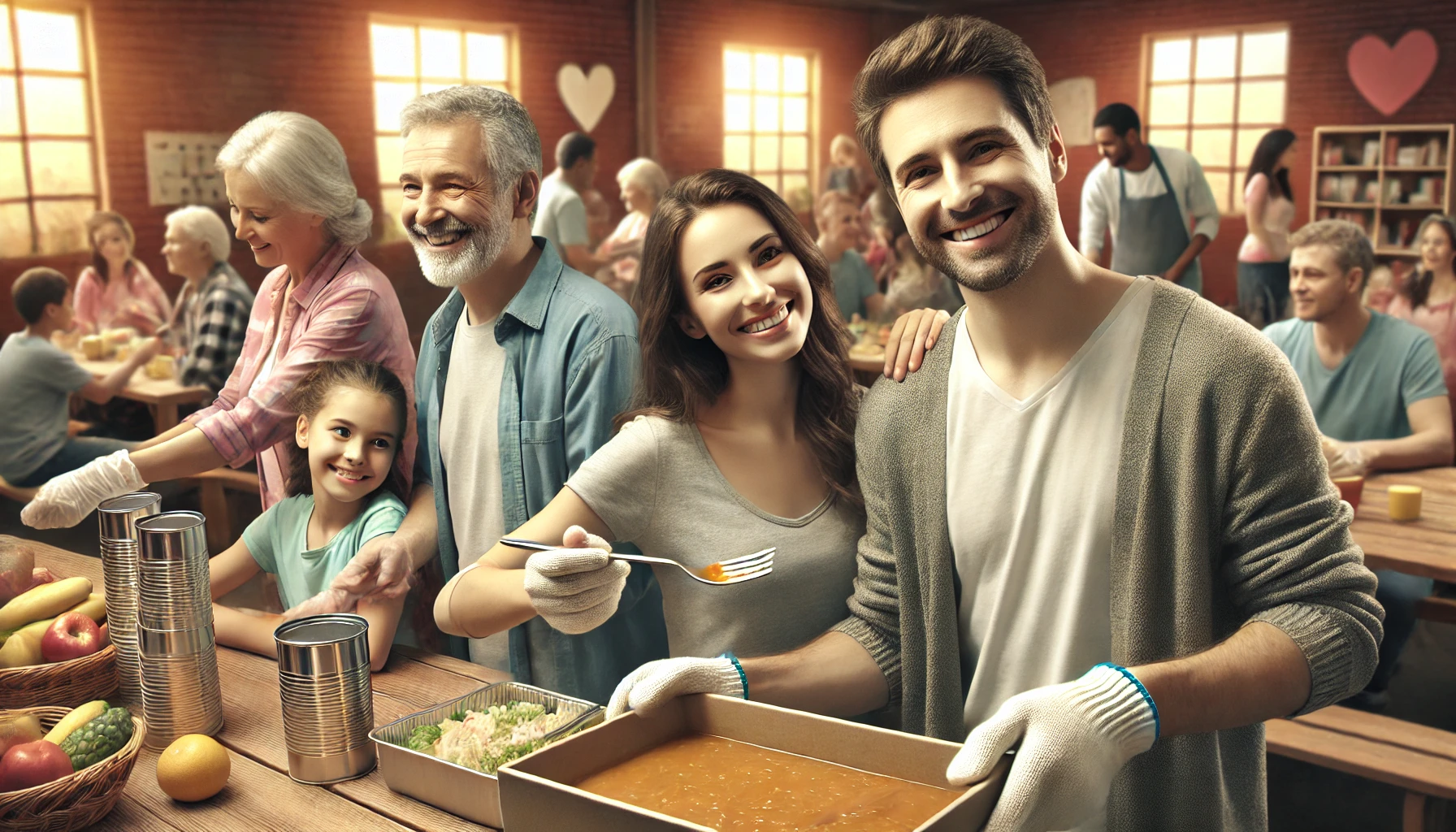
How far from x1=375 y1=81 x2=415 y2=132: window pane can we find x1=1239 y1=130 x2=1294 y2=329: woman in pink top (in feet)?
11.2

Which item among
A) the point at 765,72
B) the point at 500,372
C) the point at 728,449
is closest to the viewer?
the point at 728,449

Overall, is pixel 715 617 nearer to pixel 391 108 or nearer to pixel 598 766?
Answer: pixel 598 766

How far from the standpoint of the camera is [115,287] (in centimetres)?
252

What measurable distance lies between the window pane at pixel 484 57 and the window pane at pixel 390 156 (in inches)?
39.2

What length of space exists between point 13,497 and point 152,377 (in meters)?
0.36

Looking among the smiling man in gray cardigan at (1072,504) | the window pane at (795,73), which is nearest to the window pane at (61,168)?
the smiling man in gray cardigan at (1072,504)

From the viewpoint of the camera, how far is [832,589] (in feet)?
5.56

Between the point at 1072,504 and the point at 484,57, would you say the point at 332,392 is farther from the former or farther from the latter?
the point at 484,57

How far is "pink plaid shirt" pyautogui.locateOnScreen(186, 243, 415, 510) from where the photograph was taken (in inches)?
84.1

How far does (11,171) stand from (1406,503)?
10.9ft

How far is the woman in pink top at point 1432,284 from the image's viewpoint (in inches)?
169

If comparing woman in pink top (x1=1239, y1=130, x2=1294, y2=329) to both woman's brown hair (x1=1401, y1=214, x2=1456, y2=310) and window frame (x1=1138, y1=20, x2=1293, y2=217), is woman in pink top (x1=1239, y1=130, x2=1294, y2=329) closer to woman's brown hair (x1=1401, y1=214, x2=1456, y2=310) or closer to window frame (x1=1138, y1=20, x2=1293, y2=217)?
window frame (x1=1138, y1=20, x2=1293, y2=217)

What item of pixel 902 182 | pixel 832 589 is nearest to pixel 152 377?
pixel 832 589

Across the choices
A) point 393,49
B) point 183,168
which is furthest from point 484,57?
point 183,168
